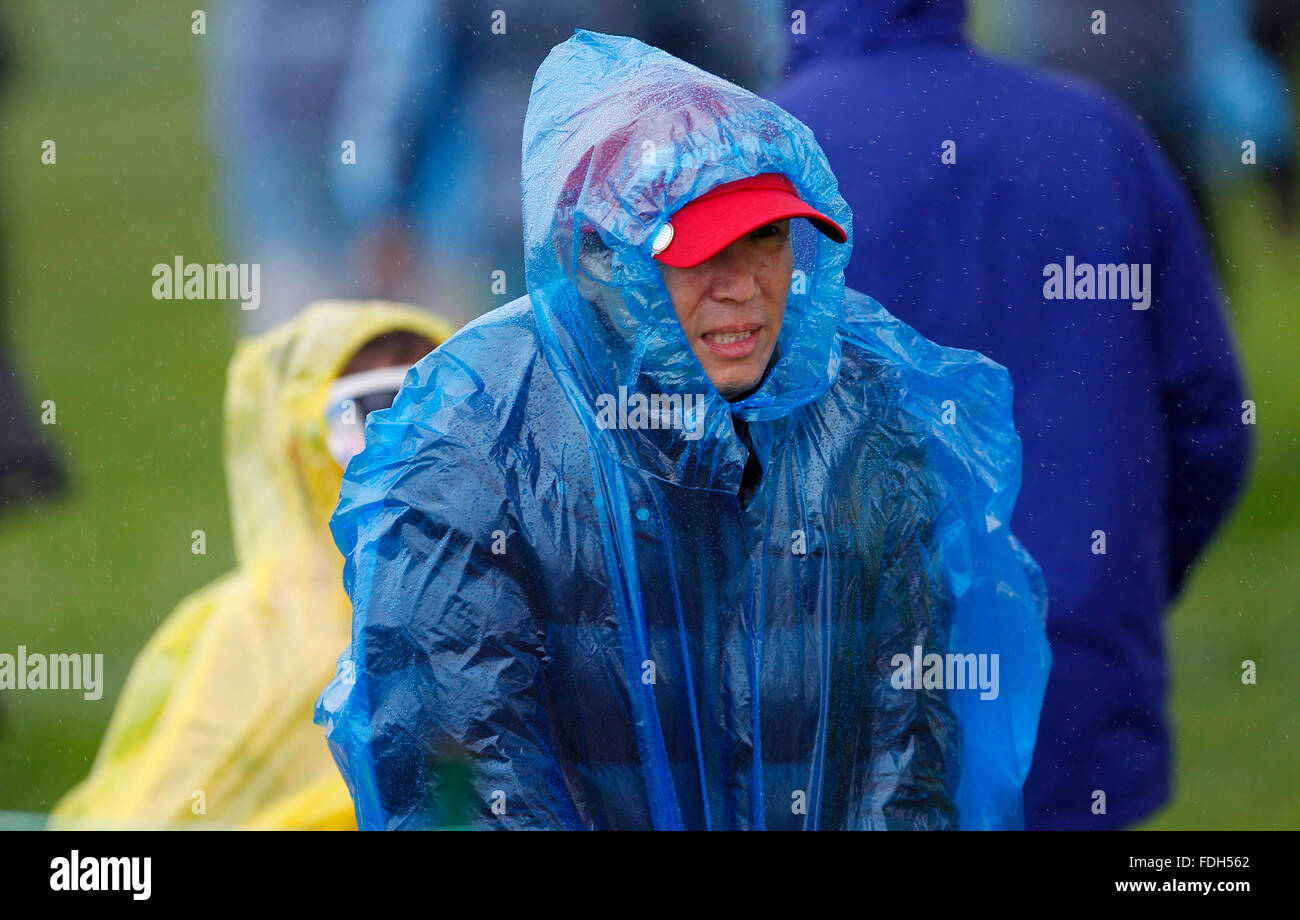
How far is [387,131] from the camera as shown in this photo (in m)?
2.62

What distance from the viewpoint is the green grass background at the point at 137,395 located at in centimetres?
248

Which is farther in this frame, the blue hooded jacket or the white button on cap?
the blue hooded jacket

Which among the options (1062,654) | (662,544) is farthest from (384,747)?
(1062,654)

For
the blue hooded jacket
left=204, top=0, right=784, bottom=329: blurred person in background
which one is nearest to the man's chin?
the blue hooded jacket

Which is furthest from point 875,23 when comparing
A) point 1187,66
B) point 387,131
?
point 387,131

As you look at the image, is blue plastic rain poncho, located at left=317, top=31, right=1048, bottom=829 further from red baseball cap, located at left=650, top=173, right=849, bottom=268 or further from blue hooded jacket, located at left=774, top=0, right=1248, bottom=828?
blue hooded jacket, located at left=774, top=0, right=1248, bottom=828

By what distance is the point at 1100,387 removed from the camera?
220 cm

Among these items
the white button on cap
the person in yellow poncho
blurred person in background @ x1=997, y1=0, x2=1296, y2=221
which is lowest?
the person in yellow poncho

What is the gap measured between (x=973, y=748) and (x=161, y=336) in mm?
1504

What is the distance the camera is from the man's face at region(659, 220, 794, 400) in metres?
1.66

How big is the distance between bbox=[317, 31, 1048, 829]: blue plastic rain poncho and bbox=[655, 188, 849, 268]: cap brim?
0.02 meters

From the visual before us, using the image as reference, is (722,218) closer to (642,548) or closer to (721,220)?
(721,220)

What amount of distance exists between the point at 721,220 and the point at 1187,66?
3.93ft

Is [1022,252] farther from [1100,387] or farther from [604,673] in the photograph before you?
[604,673]
